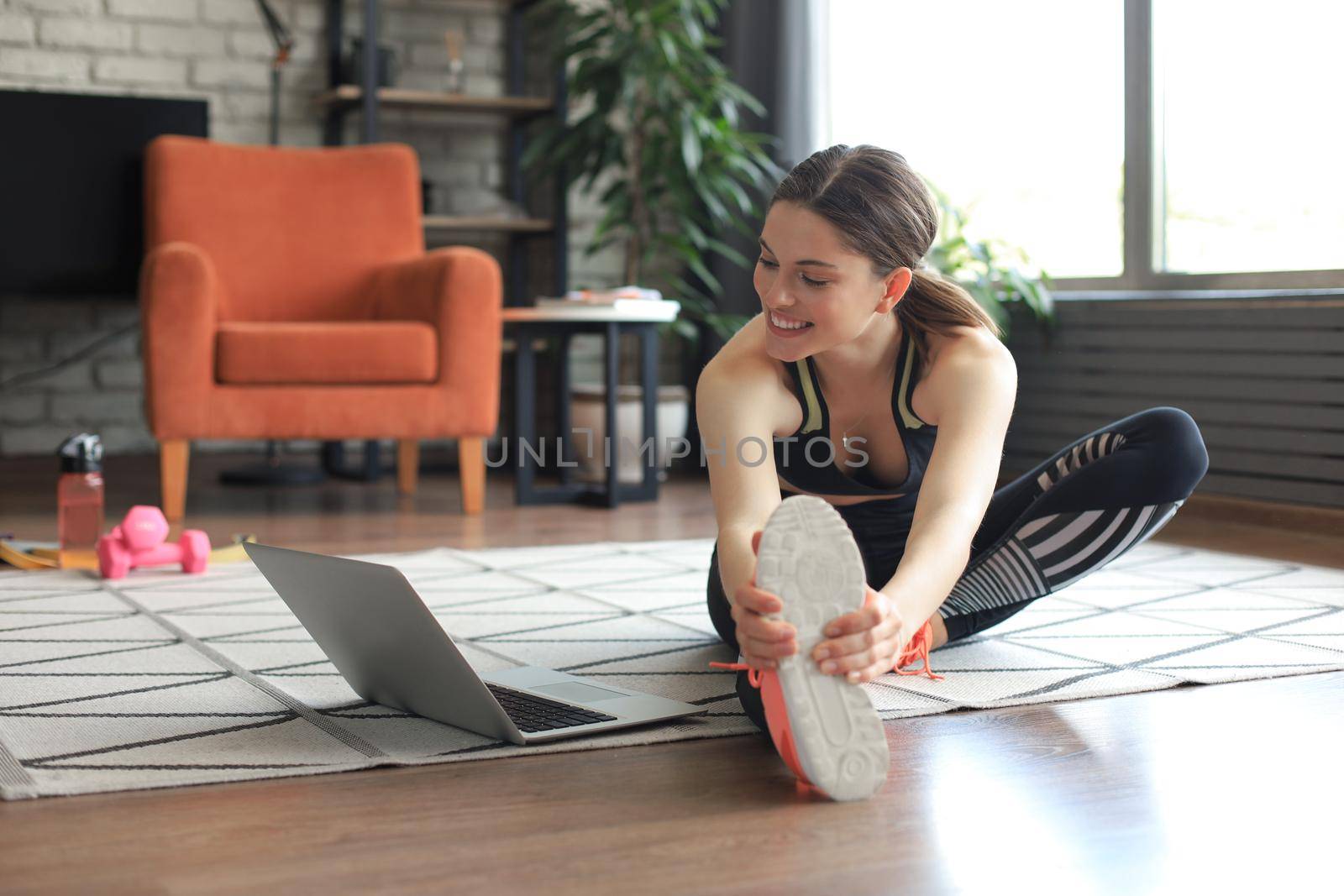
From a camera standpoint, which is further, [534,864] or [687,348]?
[687,348]

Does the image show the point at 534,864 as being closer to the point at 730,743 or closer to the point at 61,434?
the point at 730,743

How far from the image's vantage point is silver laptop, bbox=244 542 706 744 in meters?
1.31

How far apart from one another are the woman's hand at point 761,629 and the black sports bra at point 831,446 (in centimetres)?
46

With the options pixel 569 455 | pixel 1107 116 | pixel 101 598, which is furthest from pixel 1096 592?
pixel 569 455

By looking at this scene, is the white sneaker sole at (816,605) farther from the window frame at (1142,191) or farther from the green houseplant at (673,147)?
the green houseplant at (673,147)

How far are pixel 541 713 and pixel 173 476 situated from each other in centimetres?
205

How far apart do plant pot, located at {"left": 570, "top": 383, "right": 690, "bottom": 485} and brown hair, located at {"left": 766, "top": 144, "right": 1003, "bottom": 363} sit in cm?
265

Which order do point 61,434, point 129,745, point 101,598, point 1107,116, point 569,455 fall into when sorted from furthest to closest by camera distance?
point 61,434
point 569,455
point 1107,116
point 101,598
point 129,745

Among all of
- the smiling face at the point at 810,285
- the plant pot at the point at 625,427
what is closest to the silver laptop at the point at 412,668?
the smiling face at the point at 810,285

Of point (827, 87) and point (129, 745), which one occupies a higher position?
point (827, 87)

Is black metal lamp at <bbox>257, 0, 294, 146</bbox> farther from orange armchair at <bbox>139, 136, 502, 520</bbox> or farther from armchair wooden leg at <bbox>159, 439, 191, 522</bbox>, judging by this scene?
armchair wooden leg at <bbox>159, 439, 191, 522</bbox>

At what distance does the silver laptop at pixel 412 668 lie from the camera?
1.31m

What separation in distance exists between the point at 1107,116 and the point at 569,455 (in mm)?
1739

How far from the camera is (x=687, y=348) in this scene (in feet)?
15.9
